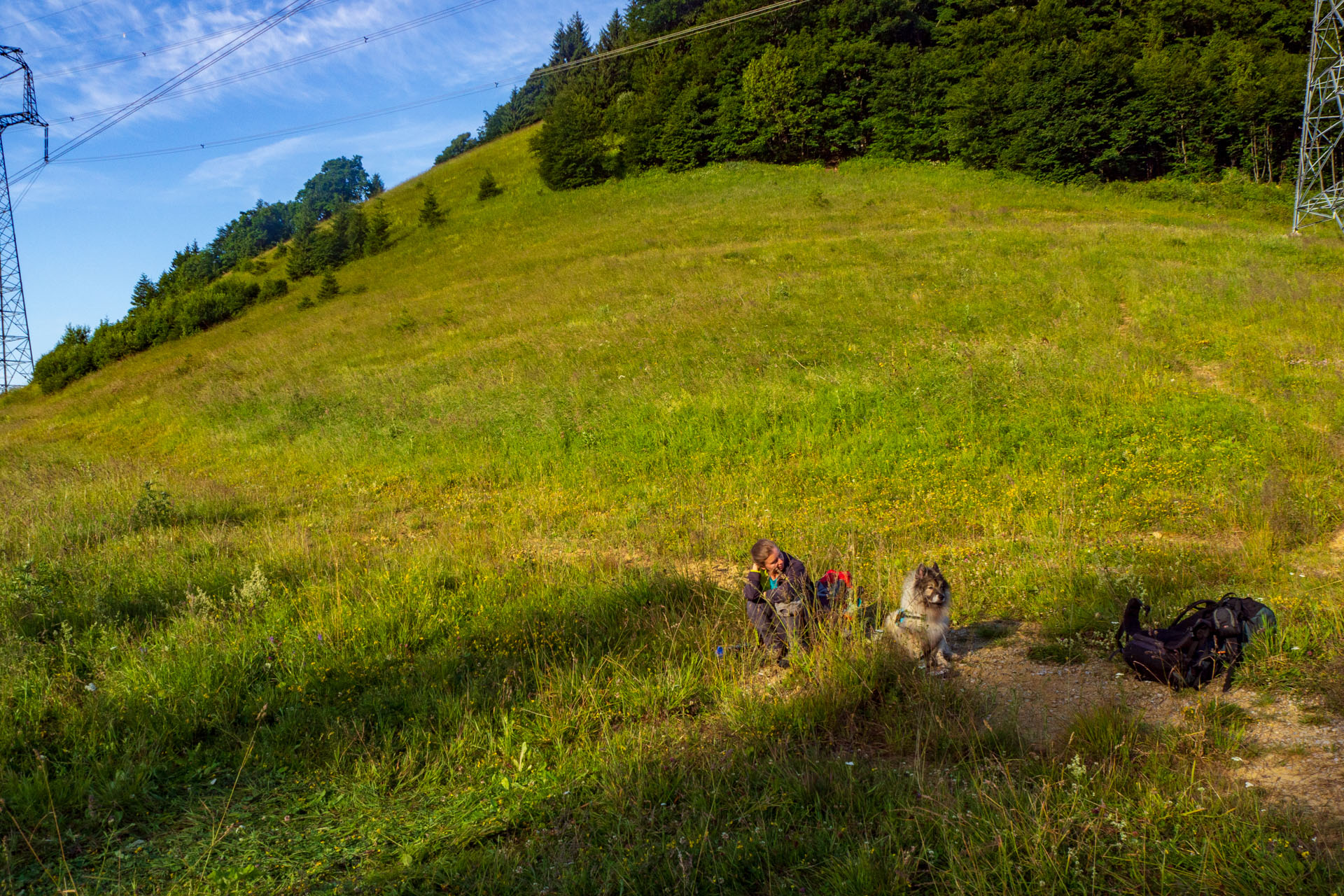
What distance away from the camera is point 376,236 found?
42781mm

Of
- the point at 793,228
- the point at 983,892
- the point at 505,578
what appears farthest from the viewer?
the point at 793,228

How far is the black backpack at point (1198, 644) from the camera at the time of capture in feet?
14.0

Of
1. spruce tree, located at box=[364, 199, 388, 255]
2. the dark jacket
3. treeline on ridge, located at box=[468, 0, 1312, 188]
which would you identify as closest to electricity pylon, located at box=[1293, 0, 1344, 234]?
treeline on ridge, located at box=[468, 0, 1312, 188]

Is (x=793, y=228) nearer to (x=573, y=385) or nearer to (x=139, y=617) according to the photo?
(x=573, y=385)

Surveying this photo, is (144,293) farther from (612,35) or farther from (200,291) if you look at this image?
(612,35)

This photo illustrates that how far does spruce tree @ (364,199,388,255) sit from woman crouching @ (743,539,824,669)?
42.8 meters

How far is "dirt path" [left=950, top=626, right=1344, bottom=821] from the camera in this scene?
3318 mm

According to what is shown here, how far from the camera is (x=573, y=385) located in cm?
1526

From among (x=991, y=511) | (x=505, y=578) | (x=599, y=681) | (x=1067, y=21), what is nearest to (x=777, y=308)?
(x=991, y=511)

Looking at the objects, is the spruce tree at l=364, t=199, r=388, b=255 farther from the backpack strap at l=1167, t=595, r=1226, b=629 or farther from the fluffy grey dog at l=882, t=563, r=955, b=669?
the backpack strap at l=1167, t=595, r=1226, b=629

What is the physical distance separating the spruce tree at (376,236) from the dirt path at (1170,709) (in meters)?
43.8

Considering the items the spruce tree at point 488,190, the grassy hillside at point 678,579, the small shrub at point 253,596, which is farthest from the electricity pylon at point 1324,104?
the spruce tree at point 488,190

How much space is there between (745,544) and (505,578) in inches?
110

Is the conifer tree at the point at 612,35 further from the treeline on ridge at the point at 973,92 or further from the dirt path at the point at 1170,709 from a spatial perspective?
the dirt path at the point at 1170,709
